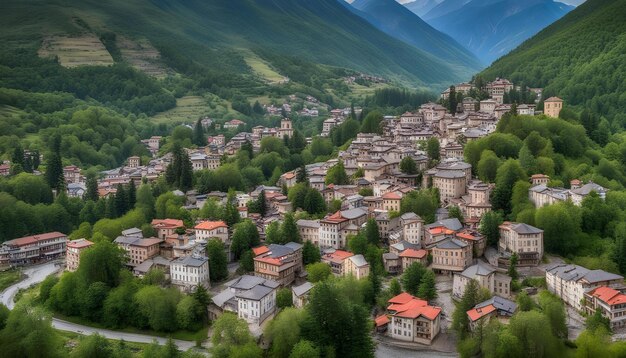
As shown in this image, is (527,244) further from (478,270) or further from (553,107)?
(553,107)

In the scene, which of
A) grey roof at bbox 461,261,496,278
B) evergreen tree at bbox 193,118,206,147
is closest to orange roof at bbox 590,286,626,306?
grey roof at bbox 461,261,496,278

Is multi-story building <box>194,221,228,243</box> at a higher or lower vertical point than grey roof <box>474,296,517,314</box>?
higher

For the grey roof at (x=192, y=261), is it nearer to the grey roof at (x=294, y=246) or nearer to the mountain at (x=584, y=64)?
the grey roof at (x=294, y=246)

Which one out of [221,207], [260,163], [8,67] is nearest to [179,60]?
[8,67]

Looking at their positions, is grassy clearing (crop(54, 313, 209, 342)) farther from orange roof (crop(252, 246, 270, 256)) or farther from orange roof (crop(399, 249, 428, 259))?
orange roof (crop(399, 249, 428, 259))

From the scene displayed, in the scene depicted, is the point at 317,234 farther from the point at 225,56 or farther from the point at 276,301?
the point at 225,56

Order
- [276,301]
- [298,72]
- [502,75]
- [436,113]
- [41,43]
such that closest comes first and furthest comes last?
1. [276,301]
2. [436,113]
3. [502,75]
4. [41,43]
5. [298,72]

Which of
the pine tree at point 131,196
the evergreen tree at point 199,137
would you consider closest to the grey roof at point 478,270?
the pine tree at point 131,196
